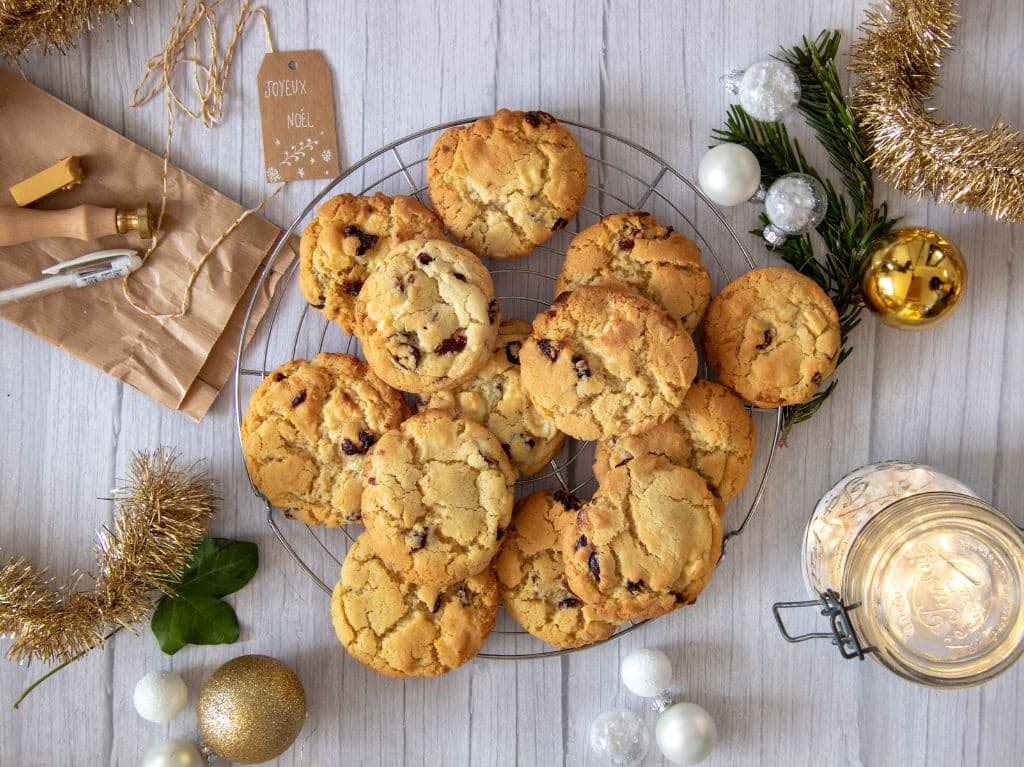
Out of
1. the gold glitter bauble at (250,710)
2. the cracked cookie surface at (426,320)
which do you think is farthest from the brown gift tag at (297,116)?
the gold glitter bauble at (250,710)

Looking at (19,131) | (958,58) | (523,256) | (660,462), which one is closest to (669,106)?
(523,256)

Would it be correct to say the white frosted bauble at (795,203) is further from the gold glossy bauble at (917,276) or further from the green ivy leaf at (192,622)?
the green ivy leaf at (192,622)

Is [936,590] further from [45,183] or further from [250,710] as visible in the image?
[45,183]

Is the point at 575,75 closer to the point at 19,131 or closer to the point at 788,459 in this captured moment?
the point at 788,459

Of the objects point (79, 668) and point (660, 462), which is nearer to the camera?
point (660, 462)

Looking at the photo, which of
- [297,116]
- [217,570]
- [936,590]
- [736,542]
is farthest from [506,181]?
[936,590]

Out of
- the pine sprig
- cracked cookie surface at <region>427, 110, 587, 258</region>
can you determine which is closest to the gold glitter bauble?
cracked cookie surface at <region>427, 110, 587, 258</region>
